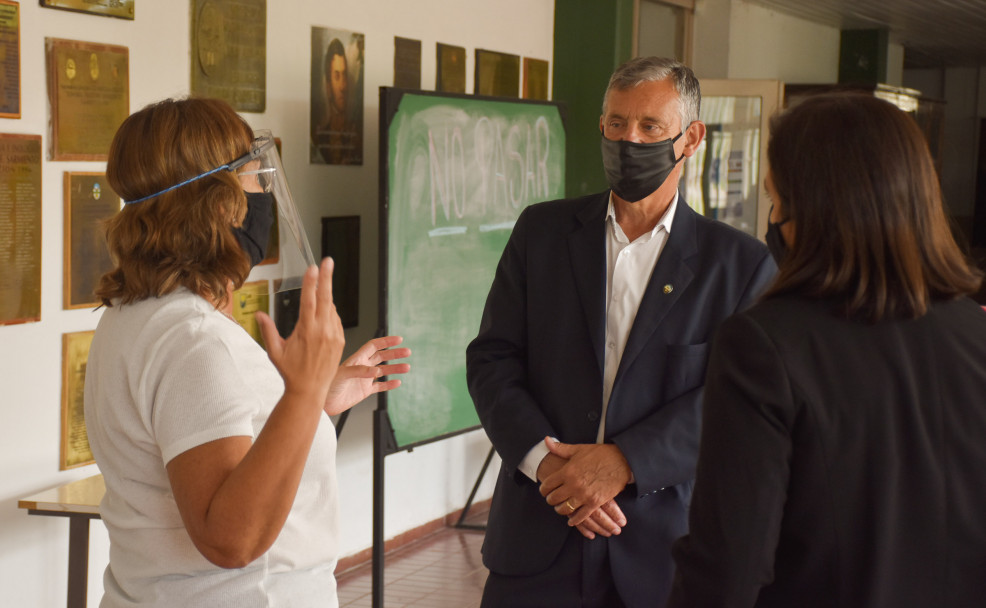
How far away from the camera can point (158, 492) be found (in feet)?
4.70

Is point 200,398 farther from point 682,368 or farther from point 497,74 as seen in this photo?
point 497,74

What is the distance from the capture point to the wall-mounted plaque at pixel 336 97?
12.8ft

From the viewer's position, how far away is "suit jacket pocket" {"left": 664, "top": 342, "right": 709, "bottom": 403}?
1.86 meters

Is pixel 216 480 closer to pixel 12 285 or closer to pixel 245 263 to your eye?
pixel 245 263

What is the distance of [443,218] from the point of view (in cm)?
410

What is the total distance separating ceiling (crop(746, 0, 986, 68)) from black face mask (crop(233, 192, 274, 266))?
7.19 metres

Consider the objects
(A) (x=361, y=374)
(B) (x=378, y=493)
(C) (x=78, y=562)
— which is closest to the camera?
(A) (x=361, y=374)

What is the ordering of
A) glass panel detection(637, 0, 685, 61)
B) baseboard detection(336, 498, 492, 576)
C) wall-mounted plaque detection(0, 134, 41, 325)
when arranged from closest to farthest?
wall-mounted plaque detection(0, 134, 41, 325) → baseboard detection(336, 498, 492, 576) → glass panel detection(637, 0, 685, 61)

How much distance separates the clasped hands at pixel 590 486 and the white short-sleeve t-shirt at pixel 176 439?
46 centimetres

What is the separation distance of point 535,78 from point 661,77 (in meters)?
3.35

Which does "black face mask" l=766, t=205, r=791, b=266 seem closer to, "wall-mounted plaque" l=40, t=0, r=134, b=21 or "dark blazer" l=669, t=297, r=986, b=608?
"dark blazer" l=669, t=297, r=986, b=608

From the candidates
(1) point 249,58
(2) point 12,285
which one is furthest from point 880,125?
(1) point 249,58

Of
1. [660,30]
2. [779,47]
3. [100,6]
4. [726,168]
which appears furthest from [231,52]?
[779,47]

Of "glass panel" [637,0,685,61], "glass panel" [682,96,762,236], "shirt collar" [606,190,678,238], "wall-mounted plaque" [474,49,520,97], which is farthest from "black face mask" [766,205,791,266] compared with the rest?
"glass panel" [682,96,762,236]
